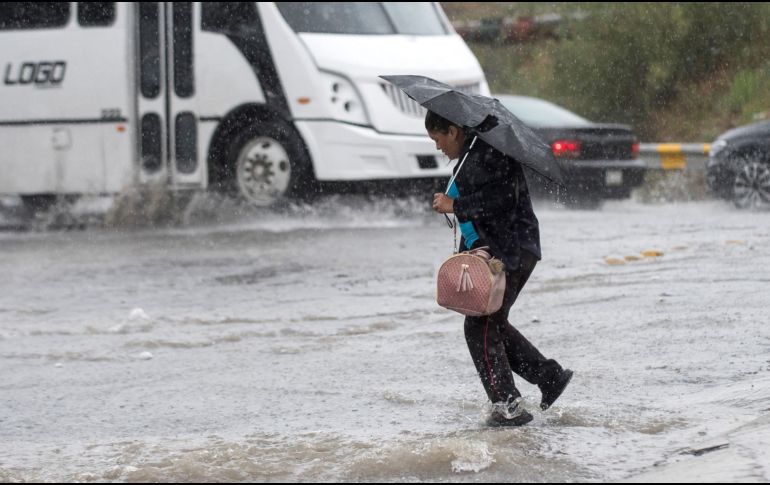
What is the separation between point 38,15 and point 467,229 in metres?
10.6

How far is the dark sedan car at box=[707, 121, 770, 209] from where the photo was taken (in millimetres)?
15031

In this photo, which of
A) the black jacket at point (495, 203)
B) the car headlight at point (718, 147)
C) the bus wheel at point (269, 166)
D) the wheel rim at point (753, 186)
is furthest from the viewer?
the car headlight at point (718, 147)

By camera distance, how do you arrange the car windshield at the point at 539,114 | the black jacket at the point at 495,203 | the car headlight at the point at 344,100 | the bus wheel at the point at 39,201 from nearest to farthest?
the black jacket at the point at 495,203 < the car headlight at the point at 344,100 < the bus wheel at the point at 39,201 < the car windshield at the point at 539,114

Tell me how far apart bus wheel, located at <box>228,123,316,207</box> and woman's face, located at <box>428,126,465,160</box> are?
8.47m

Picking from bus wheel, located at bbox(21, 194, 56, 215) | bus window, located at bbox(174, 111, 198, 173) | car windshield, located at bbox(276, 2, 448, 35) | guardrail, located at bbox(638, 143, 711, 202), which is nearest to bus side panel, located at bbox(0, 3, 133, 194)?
bus wheel, located at bbox(21, 194, 56, 215)

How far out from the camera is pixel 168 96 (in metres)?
14.6

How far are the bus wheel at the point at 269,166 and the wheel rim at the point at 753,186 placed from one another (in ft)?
15.0

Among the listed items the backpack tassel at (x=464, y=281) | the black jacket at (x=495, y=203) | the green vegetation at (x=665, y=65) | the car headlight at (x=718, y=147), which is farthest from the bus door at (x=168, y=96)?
the green vegetation at (x=665, y=65)

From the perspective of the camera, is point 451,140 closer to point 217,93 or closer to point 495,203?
point 495,203

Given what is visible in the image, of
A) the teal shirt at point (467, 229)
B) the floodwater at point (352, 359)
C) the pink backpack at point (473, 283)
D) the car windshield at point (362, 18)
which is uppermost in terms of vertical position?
the car windshield at point (362, 18)

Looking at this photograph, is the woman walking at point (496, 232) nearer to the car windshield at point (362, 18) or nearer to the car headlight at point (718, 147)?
the car windshield at point (362, 18)

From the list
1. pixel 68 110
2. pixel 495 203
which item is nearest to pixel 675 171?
pixel 68 110

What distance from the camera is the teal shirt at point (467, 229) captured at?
550 centimetres

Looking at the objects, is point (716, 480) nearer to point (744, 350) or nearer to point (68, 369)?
point (744, 350)
